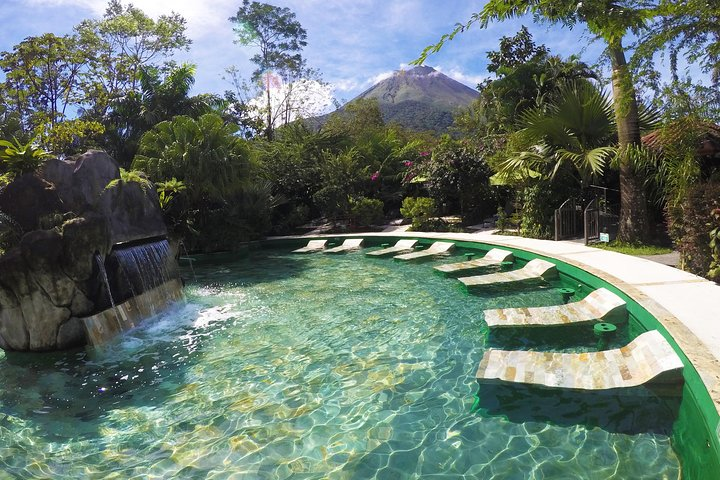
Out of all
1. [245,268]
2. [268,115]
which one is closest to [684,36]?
[245,268]

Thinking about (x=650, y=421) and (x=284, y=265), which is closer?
(x=650, y=421)

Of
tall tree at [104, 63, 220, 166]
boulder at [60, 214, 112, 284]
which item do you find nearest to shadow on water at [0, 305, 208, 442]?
boulder at [60, 214, 112, 284]

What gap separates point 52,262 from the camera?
613 centimetres

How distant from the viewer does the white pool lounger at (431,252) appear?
39.8ft

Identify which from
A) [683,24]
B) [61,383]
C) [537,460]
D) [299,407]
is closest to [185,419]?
[299,407]

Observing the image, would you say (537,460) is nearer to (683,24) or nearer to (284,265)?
(683,24)

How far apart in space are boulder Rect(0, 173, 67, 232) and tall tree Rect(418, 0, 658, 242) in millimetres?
6248

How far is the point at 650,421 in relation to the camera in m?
3.58

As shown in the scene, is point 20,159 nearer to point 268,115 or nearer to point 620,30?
point 620,30

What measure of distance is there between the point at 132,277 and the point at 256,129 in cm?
2491

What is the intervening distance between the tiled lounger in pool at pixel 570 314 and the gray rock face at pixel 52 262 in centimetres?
618

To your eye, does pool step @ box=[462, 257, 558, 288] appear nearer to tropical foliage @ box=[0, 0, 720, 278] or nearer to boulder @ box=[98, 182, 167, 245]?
tropical foliage @ box=[0, 0, 720, 278]

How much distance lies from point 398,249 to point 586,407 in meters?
9.94

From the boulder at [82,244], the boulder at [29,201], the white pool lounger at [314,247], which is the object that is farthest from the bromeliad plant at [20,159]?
the white pool lounger at [314,247]
